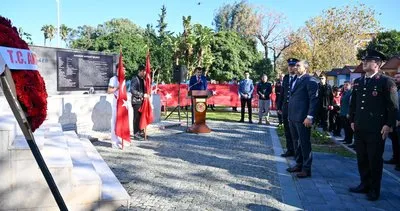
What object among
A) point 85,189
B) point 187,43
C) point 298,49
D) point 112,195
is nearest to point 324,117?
point 112,195

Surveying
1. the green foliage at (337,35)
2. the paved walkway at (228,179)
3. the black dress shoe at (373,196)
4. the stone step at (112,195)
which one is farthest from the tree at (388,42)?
the stone step at (112,195)

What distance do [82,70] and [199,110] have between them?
394cm

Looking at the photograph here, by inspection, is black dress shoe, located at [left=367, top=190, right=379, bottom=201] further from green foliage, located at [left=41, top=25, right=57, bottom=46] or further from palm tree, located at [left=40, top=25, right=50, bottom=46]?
palm tree, located at [left=40, top=25, right=50, bottom=46]

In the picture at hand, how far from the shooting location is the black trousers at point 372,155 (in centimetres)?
534

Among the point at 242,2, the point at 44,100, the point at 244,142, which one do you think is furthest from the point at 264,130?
the point at 242,2

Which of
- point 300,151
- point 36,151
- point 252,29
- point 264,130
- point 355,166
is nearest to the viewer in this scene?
point 36,151

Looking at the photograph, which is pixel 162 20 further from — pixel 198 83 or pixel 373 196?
pixel 373 196

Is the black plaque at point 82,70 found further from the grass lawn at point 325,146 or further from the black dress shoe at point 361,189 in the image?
the black dress shoe at point 361,189

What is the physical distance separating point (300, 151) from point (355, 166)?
1.45 m

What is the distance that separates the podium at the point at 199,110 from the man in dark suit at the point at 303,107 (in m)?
5.28

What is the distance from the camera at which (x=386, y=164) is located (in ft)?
26.5

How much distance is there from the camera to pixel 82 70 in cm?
1235

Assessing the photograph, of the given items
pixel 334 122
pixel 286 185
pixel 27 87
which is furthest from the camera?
pixel 334 122

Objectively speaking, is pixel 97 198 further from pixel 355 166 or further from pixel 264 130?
pixel 264 130
